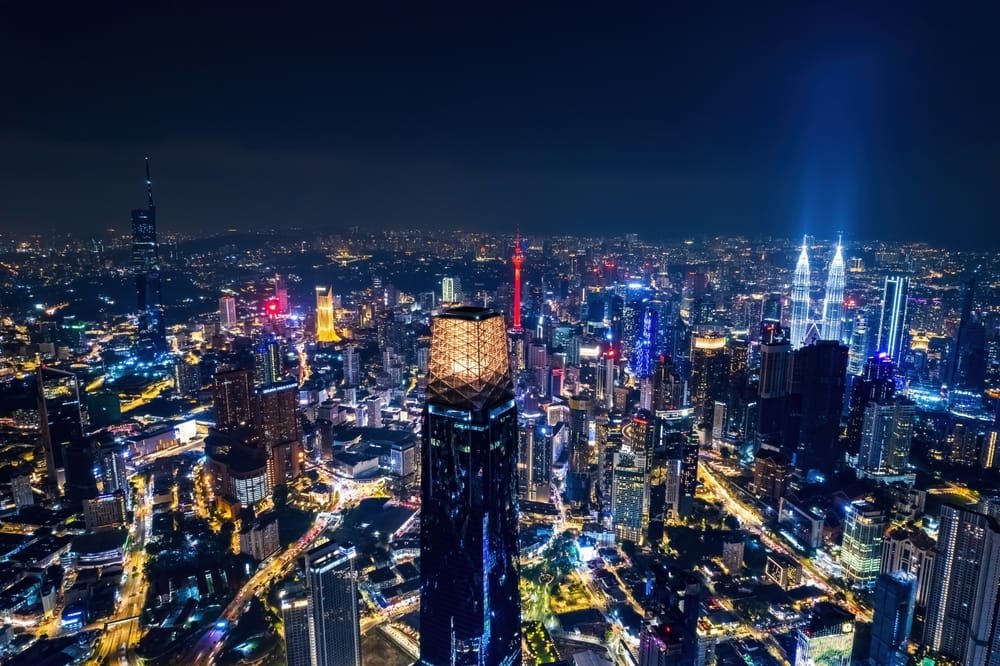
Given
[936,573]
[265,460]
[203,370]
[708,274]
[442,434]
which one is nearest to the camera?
[442,434]

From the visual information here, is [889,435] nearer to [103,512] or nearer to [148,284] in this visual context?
[103,512]

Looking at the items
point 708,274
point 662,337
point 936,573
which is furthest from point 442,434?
point 708,274

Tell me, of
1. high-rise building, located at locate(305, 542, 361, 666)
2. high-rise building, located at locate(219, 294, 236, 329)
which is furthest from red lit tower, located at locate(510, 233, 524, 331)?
high-rise building, located at locate(305, 542, 361, 666)

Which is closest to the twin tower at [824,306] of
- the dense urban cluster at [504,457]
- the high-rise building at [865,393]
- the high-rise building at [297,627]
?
the dense urban cluster at [504,457]

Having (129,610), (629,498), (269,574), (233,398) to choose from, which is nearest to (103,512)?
(129,610)

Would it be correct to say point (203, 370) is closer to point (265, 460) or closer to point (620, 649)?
point (265, 460)
